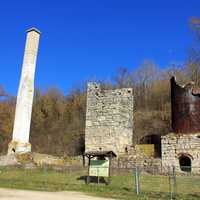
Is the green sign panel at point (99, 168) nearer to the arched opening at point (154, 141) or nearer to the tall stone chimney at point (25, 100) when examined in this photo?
the arched opening at point (154, 141)

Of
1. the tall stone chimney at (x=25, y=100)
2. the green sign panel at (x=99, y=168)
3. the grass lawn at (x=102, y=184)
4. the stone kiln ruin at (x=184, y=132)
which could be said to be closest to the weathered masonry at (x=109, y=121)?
the stone kiln ruin at (x=184, y=132)

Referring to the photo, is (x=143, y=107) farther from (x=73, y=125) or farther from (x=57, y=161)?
(x=57, y=161)

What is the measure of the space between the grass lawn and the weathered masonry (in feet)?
18.6

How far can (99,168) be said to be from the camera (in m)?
18.6

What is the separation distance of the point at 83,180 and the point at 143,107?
32877mm

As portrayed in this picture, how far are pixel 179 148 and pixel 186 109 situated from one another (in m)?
3.12

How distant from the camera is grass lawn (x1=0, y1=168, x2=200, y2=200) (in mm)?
14297

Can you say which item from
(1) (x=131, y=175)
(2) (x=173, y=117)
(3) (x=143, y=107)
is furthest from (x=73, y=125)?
(1) (x=131, y=175)

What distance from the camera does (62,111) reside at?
54406 mm

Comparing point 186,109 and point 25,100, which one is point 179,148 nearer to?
point 186,109

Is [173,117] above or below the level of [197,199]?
above

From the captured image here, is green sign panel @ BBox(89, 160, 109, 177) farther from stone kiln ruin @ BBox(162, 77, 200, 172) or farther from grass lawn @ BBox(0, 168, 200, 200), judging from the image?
stone kiln ruin @ BBox(162, 77, 200, 172)

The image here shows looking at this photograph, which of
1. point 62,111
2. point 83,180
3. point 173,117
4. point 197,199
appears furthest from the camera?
point 62,111

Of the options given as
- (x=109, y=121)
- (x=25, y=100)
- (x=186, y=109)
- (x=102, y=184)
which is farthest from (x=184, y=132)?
(x=25, y=100)
